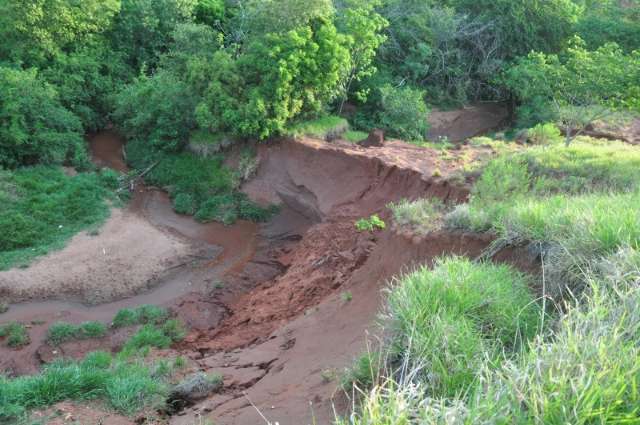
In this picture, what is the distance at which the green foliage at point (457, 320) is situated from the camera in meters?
4.40

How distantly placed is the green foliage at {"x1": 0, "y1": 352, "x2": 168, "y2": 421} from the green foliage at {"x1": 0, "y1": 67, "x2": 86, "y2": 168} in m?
11.0

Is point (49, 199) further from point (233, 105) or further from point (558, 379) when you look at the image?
point (558, 379)

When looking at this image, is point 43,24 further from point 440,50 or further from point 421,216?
point 421,216

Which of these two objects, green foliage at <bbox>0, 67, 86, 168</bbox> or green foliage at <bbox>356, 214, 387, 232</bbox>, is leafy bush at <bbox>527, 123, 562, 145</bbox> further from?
green foliage at <bbox>0, 67, 86, 168</bbox>

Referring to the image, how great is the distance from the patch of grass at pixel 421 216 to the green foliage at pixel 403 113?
832 centimetres

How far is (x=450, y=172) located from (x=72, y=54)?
1466 centimetres

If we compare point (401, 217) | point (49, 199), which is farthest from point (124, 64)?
point (401, 217)

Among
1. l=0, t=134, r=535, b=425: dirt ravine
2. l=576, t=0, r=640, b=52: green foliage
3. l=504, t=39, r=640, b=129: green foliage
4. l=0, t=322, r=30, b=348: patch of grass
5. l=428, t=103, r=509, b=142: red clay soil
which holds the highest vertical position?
l=576, t=0, r=640, b=52: green foliage

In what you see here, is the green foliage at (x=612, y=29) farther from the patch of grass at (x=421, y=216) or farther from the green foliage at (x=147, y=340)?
the green foliage at (x=147, y=340)

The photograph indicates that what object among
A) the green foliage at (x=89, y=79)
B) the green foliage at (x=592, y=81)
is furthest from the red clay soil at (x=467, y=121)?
the green foliage at (x=89, y=79)

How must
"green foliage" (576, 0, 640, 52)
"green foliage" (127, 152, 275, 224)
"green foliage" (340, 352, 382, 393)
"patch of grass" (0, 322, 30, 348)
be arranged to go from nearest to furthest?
"green foliage" (340, 352, 382, 393), "patch of grass" (0, 322, 30, 348), "green foliage" (127, 152, 275, 224), "green foliage" (576, 0, 640, 52)

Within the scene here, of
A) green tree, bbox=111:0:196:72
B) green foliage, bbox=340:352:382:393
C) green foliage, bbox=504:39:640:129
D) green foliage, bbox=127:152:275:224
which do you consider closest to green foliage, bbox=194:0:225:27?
green tree, bbox=111:0:196:72

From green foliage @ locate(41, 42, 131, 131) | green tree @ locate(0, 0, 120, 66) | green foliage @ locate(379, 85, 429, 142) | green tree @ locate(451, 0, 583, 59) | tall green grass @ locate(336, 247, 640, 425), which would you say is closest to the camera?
tall green grass @ locate(336, 247, 640, 425)

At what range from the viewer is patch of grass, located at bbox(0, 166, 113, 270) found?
1501cm
